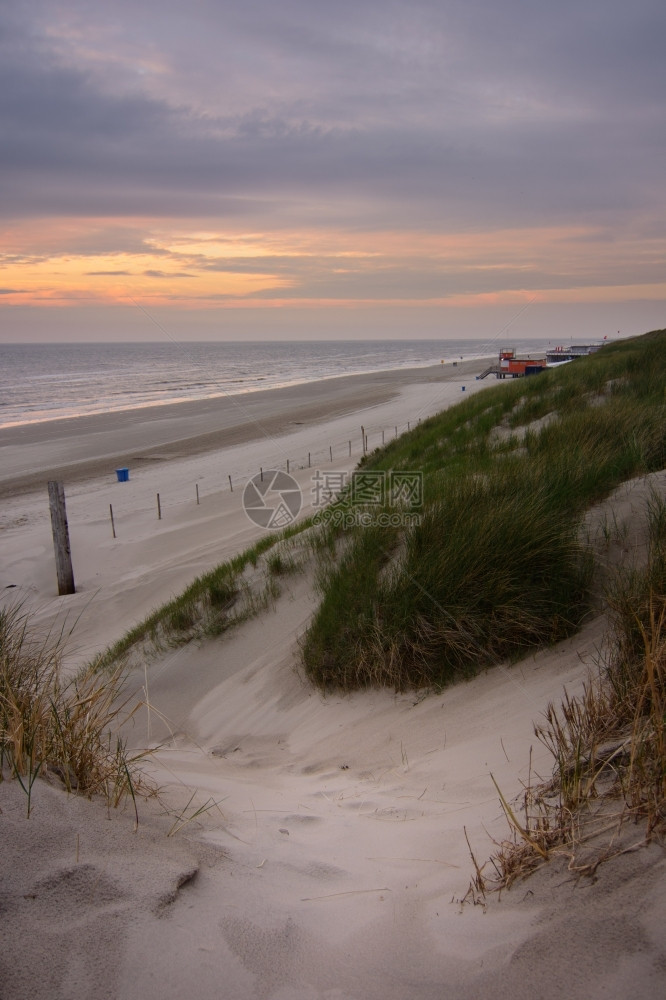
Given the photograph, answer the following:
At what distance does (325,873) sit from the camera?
8.29ft

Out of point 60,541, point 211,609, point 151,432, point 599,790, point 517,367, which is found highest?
point 517,367

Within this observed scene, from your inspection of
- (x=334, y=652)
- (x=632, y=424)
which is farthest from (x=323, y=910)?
(x=632, y=424)

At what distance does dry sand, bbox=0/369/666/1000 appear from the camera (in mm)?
1783

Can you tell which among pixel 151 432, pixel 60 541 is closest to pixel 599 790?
pixel 60 541

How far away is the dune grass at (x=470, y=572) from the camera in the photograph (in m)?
4.66

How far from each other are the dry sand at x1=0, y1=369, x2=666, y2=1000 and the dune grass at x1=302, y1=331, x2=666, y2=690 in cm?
23

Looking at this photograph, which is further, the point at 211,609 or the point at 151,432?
the point at 151,432

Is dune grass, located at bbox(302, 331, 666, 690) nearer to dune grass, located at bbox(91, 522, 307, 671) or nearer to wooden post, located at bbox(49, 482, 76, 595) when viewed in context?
dune grass, located at bbox(91, 522, 307, 671)

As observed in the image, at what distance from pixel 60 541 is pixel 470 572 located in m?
9.00

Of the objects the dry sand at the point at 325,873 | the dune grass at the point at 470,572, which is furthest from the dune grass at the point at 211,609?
the dry sand at the point at 325,873

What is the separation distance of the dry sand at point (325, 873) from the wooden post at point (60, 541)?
6.87 meters

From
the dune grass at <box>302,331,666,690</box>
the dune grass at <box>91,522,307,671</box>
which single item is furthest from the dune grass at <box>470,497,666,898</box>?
the dune grass at <box>91,522,307,671</box>

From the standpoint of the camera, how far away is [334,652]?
510cm

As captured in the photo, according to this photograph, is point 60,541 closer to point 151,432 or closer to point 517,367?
point 151,432
